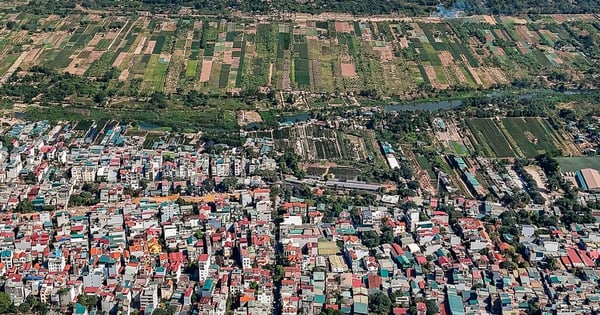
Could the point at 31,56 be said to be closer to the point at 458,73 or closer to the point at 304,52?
the point at 304,52

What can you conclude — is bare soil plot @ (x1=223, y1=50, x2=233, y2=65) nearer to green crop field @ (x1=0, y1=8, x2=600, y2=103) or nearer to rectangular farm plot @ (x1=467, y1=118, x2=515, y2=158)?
green crop field @ (x1=0, y1=8, x2=600, y2=103)

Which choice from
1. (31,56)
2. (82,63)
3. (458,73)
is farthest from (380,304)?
(31,56)

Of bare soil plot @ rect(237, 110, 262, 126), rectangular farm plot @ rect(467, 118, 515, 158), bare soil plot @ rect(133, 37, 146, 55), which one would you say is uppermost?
rectangular farm plot @ rect(467, 118, 515, 158)

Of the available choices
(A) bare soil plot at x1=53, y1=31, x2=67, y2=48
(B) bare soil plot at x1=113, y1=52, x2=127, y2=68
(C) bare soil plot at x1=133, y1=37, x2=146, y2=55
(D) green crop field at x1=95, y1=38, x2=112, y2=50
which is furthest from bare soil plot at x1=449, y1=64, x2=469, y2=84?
(A) bare soil plot at x1=53, y1=31, x2=67, y2=48

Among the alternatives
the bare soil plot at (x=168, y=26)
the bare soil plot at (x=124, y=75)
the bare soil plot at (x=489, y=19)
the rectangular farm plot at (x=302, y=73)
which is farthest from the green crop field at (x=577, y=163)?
the bare soil plot at (x=168, y=26)

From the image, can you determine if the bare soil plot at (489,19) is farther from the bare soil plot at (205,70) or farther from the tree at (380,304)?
the tree at (380,304)

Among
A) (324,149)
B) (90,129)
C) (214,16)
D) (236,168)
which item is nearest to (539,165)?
(324,149)
